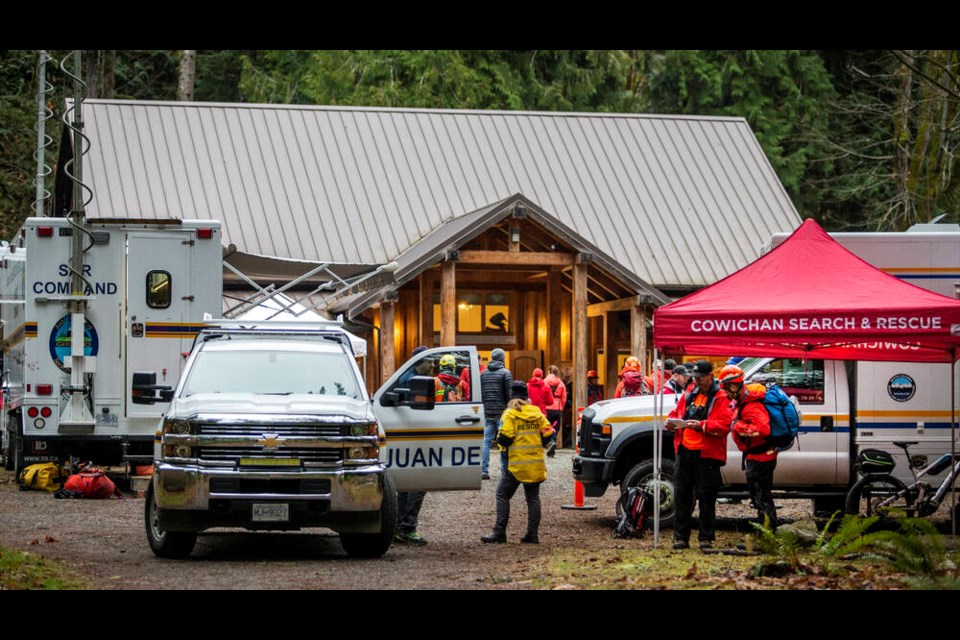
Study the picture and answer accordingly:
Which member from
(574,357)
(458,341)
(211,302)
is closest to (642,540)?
(211,302)

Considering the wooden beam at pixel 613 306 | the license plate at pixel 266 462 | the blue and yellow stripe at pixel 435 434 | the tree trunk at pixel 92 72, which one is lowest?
the license plate at pixel 266 462

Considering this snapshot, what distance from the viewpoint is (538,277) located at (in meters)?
32.6

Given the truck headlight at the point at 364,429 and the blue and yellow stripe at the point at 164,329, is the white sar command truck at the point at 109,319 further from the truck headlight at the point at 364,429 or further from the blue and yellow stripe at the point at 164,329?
the truck headlight at the point at 364,429

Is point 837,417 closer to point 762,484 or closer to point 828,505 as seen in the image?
point 828,505

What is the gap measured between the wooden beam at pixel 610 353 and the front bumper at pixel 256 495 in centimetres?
2022

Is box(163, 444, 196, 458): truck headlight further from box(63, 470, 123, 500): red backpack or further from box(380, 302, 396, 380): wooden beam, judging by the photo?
box(380, 302, 396, 380): wooden beam

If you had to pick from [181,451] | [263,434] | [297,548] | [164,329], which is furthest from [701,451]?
[164,329]

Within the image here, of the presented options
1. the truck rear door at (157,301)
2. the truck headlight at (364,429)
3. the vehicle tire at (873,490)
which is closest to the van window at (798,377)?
the vehicle tire at (873,490)

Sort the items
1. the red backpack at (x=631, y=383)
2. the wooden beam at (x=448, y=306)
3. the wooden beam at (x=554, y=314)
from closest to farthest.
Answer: the red backpack at (x=631, y=383)
the wooden beam at (x=448, y=306)
the wooden beam at (x=554, y=314)

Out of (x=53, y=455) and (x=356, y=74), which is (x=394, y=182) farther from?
(x=53, y=455)

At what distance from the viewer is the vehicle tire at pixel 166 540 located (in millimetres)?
13008

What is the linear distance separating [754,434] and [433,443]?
10.4 ft

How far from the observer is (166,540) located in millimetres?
13047
